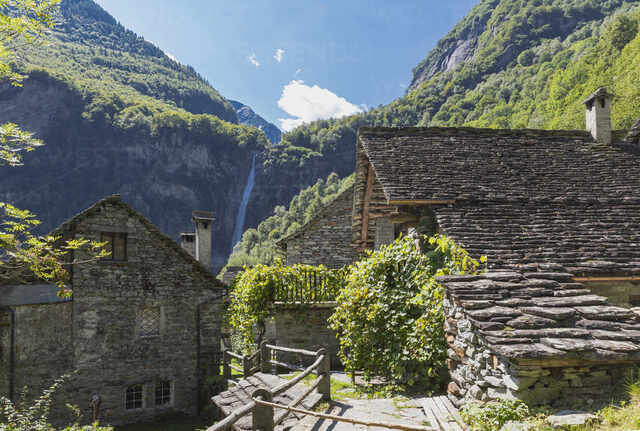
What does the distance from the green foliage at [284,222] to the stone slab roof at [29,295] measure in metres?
57.1

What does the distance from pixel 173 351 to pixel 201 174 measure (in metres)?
93.3

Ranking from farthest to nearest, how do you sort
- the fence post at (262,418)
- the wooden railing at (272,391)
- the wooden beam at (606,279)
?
the wooden beam at (606,279) → the fence post at (262,418) → the wooden railing at (272,391)

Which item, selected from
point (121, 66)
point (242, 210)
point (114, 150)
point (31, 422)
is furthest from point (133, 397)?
point (121, 66)

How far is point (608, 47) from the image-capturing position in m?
49.9

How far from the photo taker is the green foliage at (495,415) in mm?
3660

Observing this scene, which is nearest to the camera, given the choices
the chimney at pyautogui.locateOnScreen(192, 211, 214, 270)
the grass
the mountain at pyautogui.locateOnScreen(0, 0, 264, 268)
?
the grass

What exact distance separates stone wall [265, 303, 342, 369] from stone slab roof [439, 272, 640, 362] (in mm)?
5686

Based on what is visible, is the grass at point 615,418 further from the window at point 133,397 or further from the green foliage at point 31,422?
the window at point 133,397

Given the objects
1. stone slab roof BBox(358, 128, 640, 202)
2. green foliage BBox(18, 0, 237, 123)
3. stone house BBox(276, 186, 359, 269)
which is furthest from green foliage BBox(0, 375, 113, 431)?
green foliage BBox(18, 0, 237, 123)

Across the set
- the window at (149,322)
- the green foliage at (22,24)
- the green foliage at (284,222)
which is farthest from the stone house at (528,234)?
the green foliage at (284,222)

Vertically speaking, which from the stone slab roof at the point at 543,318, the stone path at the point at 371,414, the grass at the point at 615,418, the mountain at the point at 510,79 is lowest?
the stone path at the point at 371,414

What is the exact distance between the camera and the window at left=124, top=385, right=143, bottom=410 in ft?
40.1

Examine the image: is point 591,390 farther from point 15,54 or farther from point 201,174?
point 201,174

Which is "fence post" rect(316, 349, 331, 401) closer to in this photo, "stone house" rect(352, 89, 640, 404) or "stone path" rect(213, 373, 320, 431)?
"stone path" rect(213, 373, 320, 431)
